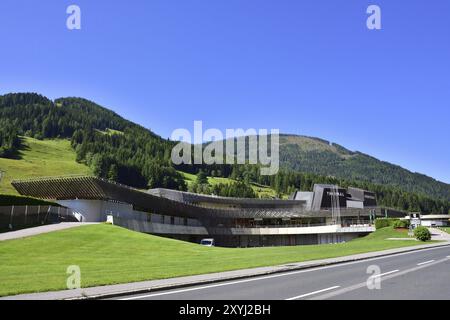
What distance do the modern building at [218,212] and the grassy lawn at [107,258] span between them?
16.7 m

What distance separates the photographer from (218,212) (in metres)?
120

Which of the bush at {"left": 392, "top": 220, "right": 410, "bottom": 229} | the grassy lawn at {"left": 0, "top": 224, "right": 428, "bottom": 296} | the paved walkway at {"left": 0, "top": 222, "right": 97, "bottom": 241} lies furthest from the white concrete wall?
the bush at {"left": 392, "top": 220, "right": 410, "bottom": 229}

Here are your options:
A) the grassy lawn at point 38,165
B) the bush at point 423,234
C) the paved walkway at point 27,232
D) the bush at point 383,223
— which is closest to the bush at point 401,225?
the bush at point 383,223

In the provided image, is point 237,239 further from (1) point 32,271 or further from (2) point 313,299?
(2) point 313,299

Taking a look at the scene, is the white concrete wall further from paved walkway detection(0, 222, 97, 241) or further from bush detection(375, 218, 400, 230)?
bush detection(375, 218, 400, 230)

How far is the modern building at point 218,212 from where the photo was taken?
69625mm

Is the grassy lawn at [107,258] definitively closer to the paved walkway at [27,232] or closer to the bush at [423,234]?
the paved walkway at [27,232]

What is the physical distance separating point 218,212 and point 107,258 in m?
86.8
